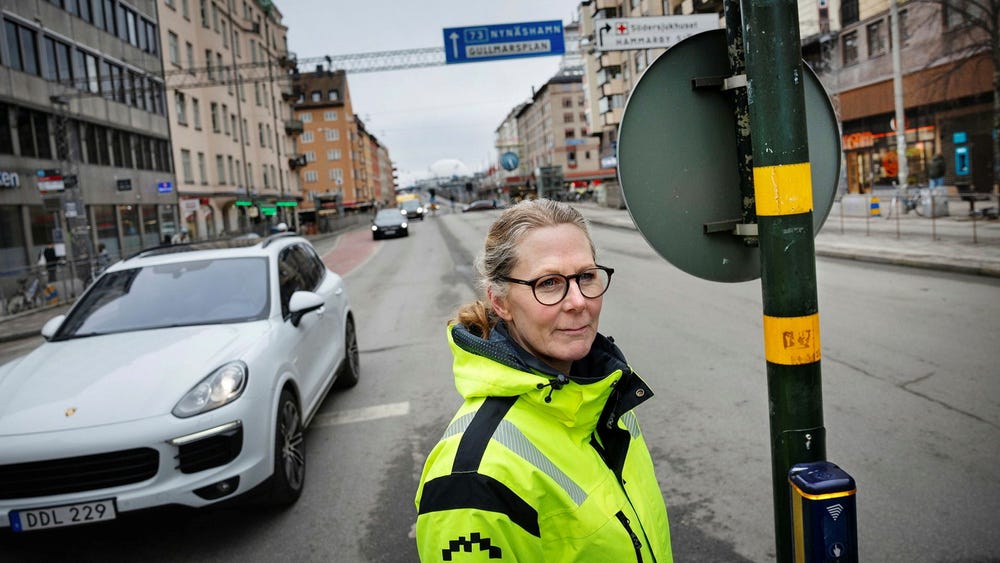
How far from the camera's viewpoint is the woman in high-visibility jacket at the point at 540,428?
141 centimetres

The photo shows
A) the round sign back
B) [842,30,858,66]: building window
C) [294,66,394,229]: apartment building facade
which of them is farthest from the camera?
[294,66,394,229]: apartment building facade

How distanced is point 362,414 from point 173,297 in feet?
6.39

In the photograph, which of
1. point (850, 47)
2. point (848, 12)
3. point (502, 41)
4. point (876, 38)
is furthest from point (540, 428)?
point (850, 47)

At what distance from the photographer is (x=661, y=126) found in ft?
7.43

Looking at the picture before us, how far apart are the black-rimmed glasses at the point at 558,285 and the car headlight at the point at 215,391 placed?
2.62 metres

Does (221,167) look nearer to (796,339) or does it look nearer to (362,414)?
(362,414)

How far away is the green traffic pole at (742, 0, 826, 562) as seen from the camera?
1.82 meters

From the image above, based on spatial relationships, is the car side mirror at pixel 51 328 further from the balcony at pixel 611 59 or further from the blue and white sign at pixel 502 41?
the balcony at pixel 611 59

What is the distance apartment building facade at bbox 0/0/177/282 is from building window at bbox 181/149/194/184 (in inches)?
55.0

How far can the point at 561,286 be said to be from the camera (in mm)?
1869

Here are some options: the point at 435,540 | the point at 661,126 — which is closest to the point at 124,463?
the point at 435,540

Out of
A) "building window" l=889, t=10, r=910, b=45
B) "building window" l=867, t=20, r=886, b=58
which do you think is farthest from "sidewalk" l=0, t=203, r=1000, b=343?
"building window" l=867, t=20, r=886, b=58

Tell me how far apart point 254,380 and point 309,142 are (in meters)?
97.6

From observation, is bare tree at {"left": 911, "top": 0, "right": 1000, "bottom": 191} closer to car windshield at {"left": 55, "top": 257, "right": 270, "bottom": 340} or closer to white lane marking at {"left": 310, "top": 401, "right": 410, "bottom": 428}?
white lane marking at {"left": 310, "top": 401, "right": 410, "bottom": 428}
